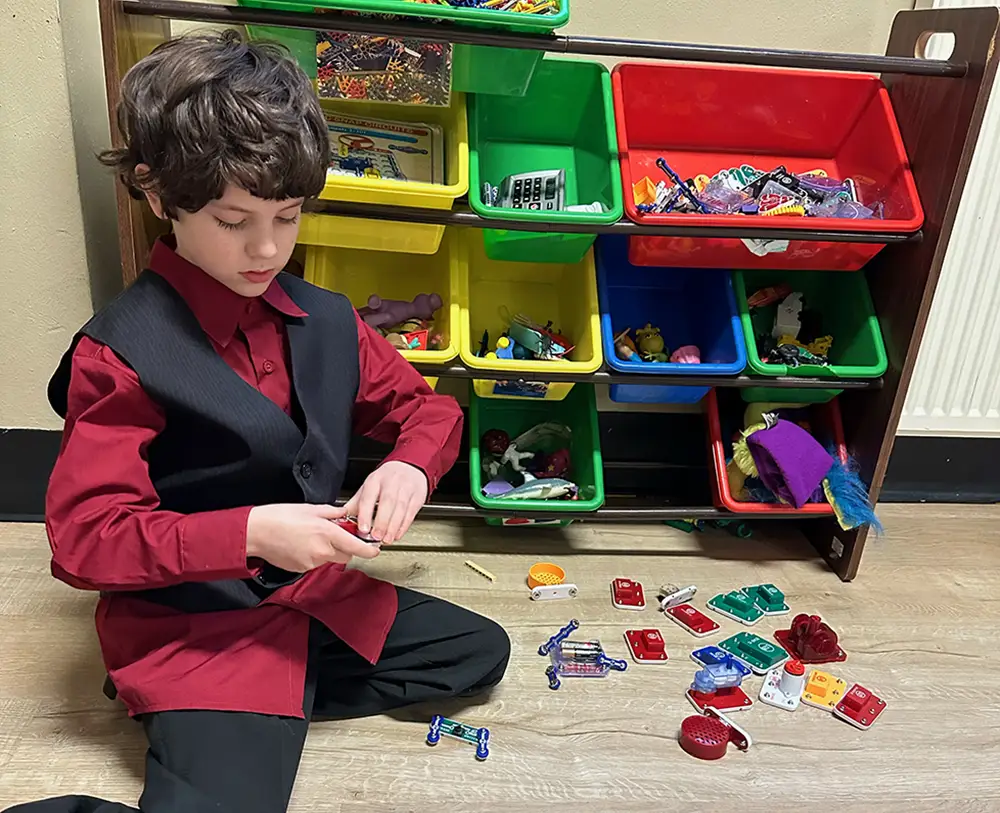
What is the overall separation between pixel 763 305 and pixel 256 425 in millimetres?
904

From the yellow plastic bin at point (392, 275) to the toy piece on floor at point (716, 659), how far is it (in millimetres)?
536

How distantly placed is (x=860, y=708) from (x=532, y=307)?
2.49 ft

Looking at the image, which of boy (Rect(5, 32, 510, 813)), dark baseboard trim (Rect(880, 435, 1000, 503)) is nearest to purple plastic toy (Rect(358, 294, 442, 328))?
boy (Rect(5, 32, 510, 813))

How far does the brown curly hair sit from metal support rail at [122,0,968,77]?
0.23m

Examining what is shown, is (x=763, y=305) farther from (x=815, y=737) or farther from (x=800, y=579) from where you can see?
(x=815, y=737)

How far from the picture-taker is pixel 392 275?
141 centimetres

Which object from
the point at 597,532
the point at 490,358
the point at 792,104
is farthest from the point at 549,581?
the point at 792,104

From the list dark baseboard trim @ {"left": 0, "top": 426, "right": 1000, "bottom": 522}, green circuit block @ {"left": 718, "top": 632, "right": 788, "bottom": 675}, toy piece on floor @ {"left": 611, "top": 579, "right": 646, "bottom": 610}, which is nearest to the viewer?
green circuit block @ {"left": 718, "top": 632, "right": 788, "bottom": 675}

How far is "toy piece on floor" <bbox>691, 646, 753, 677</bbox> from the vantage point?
1203 millimetres

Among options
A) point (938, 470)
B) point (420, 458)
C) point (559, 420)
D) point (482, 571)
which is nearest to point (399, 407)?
point (420, 458)

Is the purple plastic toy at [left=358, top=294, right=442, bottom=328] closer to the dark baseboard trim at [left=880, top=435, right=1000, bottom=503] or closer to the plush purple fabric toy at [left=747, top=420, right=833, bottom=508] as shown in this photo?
the plush purple fabric toy at [left=747, top=420, right=833, bottom=508]

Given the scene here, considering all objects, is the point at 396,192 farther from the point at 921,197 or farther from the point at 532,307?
the point at 921,197

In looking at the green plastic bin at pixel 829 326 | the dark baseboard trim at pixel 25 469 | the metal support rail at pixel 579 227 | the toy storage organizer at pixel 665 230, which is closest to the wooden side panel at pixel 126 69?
the toy storage organizer at pixel 665 230

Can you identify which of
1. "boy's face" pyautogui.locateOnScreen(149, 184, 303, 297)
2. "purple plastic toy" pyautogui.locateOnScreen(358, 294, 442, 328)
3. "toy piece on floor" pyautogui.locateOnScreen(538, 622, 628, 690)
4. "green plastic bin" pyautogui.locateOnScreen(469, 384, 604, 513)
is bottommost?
"toy piece on floor" pyautogui.locateOnScreen(538, 622, 628, 690)
